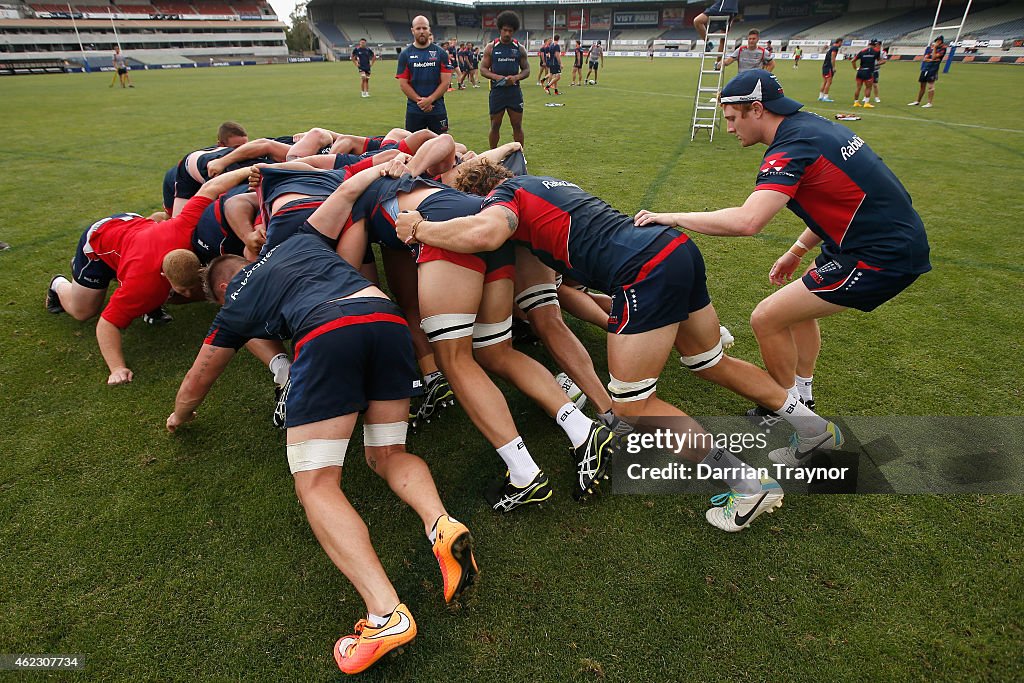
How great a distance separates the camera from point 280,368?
3.65m

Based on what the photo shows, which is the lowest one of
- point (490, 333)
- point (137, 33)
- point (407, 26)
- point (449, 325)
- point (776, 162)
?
point (490, 333)

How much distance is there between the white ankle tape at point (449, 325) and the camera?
112 inches

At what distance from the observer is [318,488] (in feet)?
7.66

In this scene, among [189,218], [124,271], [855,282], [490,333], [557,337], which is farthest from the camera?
[189,218]

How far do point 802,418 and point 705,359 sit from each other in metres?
0.66

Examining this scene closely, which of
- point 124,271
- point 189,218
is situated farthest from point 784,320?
point 124,271

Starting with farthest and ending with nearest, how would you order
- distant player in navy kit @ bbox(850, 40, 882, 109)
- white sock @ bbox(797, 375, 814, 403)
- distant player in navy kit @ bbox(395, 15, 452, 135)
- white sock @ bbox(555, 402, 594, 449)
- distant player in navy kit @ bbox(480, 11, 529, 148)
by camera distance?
distant player in navy kit @ bbox(850, 40, 882, 109) → distant player in navy kit @ bbox(480, 11, 529, 148) → distant player in navy kit @ bbox(395, 15, 452, 135) → white sock @ bbox(797, 375, 814, 403) → white sock @ bbox(555, 402, 594, 449)

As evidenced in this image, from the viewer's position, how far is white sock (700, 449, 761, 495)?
2.66m

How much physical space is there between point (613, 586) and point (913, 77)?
31.0 meters

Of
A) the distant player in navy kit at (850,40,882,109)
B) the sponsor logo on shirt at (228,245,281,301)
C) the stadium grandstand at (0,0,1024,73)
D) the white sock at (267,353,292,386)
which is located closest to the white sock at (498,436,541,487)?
the sponsor logo on shirt at (228,245,281,301)

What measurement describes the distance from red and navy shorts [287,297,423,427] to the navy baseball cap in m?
2.07

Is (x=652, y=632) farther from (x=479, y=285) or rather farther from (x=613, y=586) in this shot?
(x=479, y=285)

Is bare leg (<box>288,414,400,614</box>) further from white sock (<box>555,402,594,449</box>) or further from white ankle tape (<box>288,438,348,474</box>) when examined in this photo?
white sock (<box>555,402,594,449</box>)

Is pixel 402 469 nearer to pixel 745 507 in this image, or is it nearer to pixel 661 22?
pixel 745 507
